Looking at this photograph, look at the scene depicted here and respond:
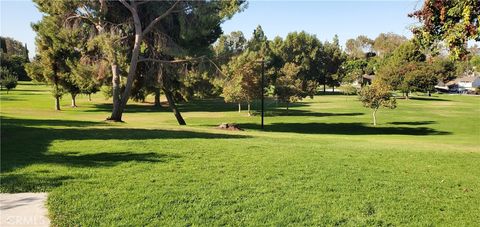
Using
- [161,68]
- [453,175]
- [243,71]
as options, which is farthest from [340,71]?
[453,175]

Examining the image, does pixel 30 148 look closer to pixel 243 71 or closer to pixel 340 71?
pixel 243 71

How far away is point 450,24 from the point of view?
820 centimetres

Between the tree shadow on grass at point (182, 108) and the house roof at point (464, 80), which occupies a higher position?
the house roof at point (464, 80)

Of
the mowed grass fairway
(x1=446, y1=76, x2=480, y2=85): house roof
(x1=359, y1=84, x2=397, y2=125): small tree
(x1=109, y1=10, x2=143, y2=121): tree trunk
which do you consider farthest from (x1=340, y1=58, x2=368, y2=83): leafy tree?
the mowed grass fairway

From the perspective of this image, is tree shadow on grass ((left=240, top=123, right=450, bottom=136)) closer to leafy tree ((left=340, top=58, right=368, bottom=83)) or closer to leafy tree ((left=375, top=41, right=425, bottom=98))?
leafy tree ((left=375, top=41, right=425, bottom=98))

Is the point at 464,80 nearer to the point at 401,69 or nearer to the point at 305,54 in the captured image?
the point at 305,54

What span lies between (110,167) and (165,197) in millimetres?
2306

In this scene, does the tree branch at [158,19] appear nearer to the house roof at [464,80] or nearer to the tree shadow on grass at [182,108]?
the tree shadow on grass at [182,108]

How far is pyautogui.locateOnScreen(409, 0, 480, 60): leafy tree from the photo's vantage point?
746cm

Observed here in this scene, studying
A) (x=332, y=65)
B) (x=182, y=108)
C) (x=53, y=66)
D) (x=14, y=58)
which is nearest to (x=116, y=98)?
(x=53, y=66)

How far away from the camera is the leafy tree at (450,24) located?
7461mm

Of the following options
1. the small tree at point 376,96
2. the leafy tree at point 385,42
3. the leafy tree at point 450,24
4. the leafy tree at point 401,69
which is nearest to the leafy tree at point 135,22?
the leafy tree at point 450,24

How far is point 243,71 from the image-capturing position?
4559 cm

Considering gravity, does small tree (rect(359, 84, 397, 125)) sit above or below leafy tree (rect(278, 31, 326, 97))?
below
